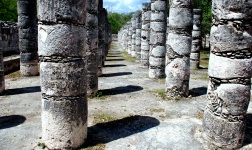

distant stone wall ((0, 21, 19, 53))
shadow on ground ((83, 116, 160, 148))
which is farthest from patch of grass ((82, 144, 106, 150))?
distant stone wall ((0, 21, 19, 53))

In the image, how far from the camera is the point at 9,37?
17594 millimetres

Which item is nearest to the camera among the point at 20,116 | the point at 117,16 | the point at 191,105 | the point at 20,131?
the point at 20,131

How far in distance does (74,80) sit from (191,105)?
4.61 m

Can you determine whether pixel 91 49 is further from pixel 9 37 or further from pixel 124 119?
pixel 9 37

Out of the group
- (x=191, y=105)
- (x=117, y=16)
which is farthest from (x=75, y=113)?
(x=117, y=16)

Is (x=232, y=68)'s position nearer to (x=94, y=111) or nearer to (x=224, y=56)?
(x=224, y=56)

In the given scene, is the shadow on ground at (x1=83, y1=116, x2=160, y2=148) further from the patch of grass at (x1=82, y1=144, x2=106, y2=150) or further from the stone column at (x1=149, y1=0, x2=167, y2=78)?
the stone column at (x1=149, y1=0, x2=167, y2=78)

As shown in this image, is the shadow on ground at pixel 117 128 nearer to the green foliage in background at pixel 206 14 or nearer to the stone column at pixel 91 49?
the stone column at pixel 91 49

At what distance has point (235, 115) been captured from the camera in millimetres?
5160

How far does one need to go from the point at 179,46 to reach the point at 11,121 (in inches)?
228

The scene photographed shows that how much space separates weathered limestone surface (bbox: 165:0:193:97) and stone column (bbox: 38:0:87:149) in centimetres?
453

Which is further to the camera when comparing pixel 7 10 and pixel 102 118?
pixel 7 10

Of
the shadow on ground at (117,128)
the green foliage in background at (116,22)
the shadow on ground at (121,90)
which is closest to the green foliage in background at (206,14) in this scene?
Result: the shadow on ground at (121,90)

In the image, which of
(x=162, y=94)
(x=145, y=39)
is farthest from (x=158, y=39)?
(x=145, y=39)
